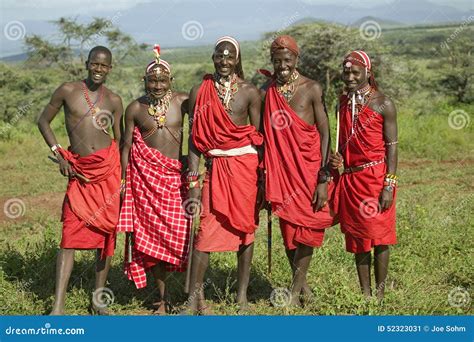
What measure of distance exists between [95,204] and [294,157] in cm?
158

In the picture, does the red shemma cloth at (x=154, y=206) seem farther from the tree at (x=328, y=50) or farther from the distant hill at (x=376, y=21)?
the tree at (x=328, y=50)

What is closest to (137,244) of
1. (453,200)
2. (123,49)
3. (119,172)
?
(119,172)

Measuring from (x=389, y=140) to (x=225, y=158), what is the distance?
124 cm

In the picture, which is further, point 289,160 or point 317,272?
point 317,272

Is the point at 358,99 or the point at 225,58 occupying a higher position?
the point at 225,58

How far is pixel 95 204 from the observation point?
181 inches

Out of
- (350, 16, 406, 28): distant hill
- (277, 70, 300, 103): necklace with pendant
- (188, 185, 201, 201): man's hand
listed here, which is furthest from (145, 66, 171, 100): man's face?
(350, 16, 406, 28): distant hill

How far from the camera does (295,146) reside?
4484mm

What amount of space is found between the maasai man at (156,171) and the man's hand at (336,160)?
3.90ft

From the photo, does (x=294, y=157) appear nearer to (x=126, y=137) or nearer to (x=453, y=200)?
(x=126, y=137)

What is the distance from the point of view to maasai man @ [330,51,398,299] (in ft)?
14.5

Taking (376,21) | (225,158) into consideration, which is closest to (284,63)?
(225,158)

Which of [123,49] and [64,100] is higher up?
[123,49]

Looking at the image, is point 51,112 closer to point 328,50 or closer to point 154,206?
point 154,206
